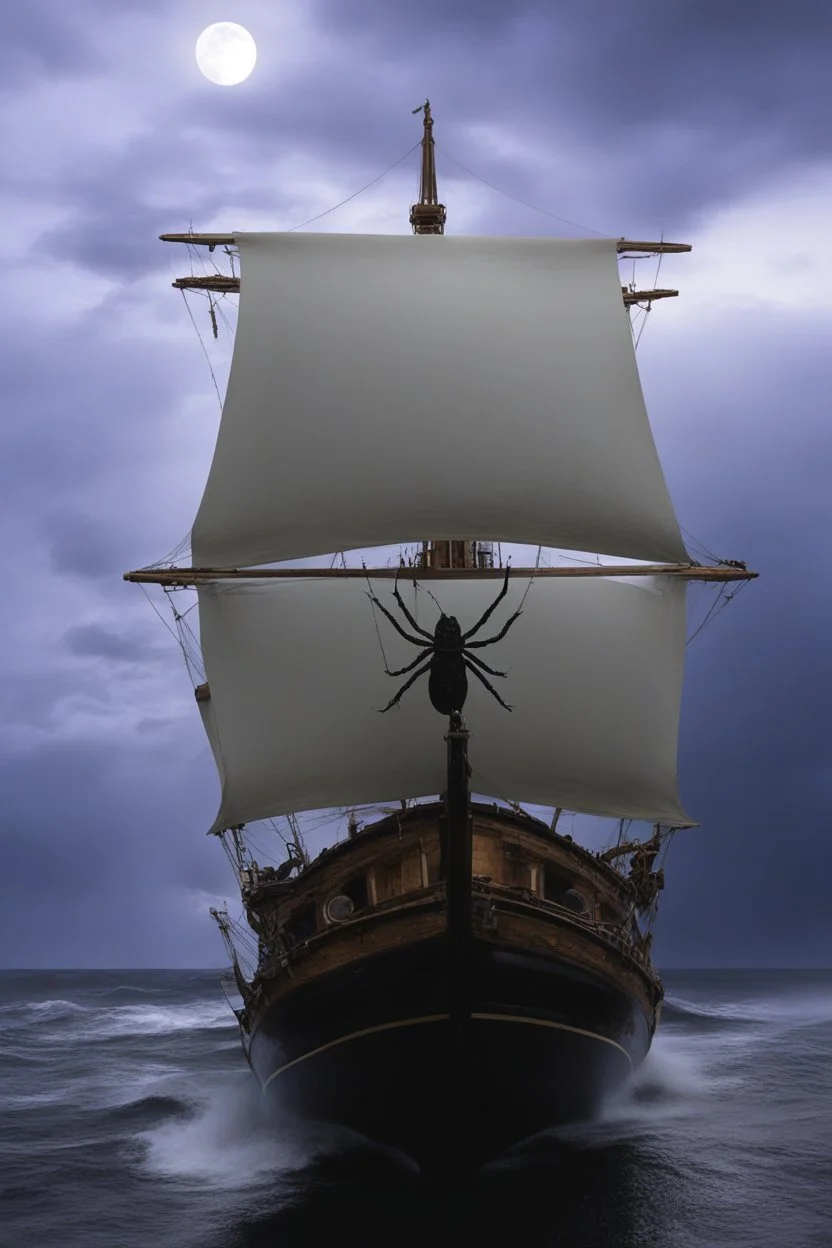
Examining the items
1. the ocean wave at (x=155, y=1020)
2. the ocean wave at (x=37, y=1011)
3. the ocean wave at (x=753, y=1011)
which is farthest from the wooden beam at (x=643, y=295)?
the ocean wave at (x=37, y=1011)

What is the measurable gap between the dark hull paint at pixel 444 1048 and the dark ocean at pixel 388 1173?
19.5 inches

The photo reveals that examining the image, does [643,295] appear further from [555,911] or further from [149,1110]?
[149,1110]

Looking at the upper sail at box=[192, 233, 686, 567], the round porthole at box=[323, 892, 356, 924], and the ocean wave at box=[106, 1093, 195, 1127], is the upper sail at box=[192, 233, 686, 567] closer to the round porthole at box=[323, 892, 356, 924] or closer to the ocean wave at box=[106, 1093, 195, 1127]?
the round porthole at box=[323, 892, 356, 924]

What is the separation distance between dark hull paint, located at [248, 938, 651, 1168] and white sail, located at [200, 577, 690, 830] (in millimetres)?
5146

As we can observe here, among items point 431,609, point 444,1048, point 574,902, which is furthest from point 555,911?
point 431,609

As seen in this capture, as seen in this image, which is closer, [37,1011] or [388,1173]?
[388,1173]

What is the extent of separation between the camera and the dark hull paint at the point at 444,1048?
54.5 ft

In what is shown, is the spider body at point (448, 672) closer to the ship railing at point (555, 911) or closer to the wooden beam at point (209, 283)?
the ship railing at point (555, 911)

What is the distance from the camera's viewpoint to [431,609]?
24141 mm

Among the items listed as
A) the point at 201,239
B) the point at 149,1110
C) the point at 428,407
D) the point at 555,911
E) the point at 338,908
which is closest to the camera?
the point at 555,911

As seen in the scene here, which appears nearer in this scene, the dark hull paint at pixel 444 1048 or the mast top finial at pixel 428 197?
the dark hull paint at pixel 444 1048

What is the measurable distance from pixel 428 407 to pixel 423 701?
5.86 m

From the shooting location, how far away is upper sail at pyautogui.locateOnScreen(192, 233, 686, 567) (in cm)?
2244

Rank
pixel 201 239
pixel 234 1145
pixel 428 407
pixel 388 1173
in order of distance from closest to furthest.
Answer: pixel 388 1173 < pixel 234 1145 < pixel 428 407 < pixel 201 239
